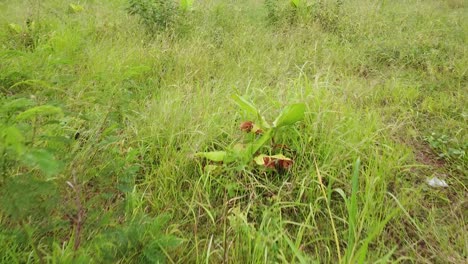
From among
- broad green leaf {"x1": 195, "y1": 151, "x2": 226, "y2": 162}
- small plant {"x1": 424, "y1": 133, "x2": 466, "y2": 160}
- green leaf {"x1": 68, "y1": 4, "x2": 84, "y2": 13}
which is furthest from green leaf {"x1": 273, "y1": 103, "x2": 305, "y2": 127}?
green leaf {"x1": 68, "y1": 4, "x2": 84, "y2": 13}

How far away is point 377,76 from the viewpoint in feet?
10.2

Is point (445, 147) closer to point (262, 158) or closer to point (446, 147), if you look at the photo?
point (446, 147)

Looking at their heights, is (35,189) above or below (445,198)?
above

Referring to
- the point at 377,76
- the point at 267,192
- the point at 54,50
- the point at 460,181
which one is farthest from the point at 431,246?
the point at 54,50

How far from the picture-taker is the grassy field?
3.86 feet

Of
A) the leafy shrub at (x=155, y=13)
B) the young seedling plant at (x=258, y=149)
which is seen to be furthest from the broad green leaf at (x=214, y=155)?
the leafy shrub at (x=155, y=13)

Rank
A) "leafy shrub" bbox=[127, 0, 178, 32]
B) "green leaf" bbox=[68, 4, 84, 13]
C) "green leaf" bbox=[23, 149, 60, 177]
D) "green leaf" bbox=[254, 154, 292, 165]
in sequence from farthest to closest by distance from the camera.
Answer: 1. "green leaf" bbox=[68, 4, 84, 13]
2. "leafy shrub" bbox=[127, 0, 178, 32]
3. "green leaf" bbox=[254, 154, 292, 165]
4. "green leaf" bbox=[23, 149, 60, 177]

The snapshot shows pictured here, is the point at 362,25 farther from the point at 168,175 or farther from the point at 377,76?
the point at 168,175

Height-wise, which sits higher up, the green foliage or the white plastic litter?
the green foliage

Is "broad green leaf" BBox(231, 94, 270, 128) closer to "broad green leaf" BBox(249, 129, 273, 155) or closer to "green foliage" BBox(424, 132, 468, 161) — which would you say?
"broad green leaf" BBox(249, 129, 273, 155)

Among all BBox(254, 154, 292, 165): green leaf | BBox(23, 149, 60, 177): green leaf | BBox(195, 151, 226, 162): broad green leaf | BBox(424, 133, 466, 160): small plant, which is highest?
BBox(23, 149, 60, 177): green leaf

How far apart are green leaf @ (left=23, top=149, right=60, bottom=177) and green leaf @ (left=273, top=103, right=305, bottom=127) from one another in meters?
1.15

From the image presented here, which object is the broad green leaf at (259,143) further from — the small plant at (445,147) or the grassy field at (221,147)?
the small plant at (445,147)

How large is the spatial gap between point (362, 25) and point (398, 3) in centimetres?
185
